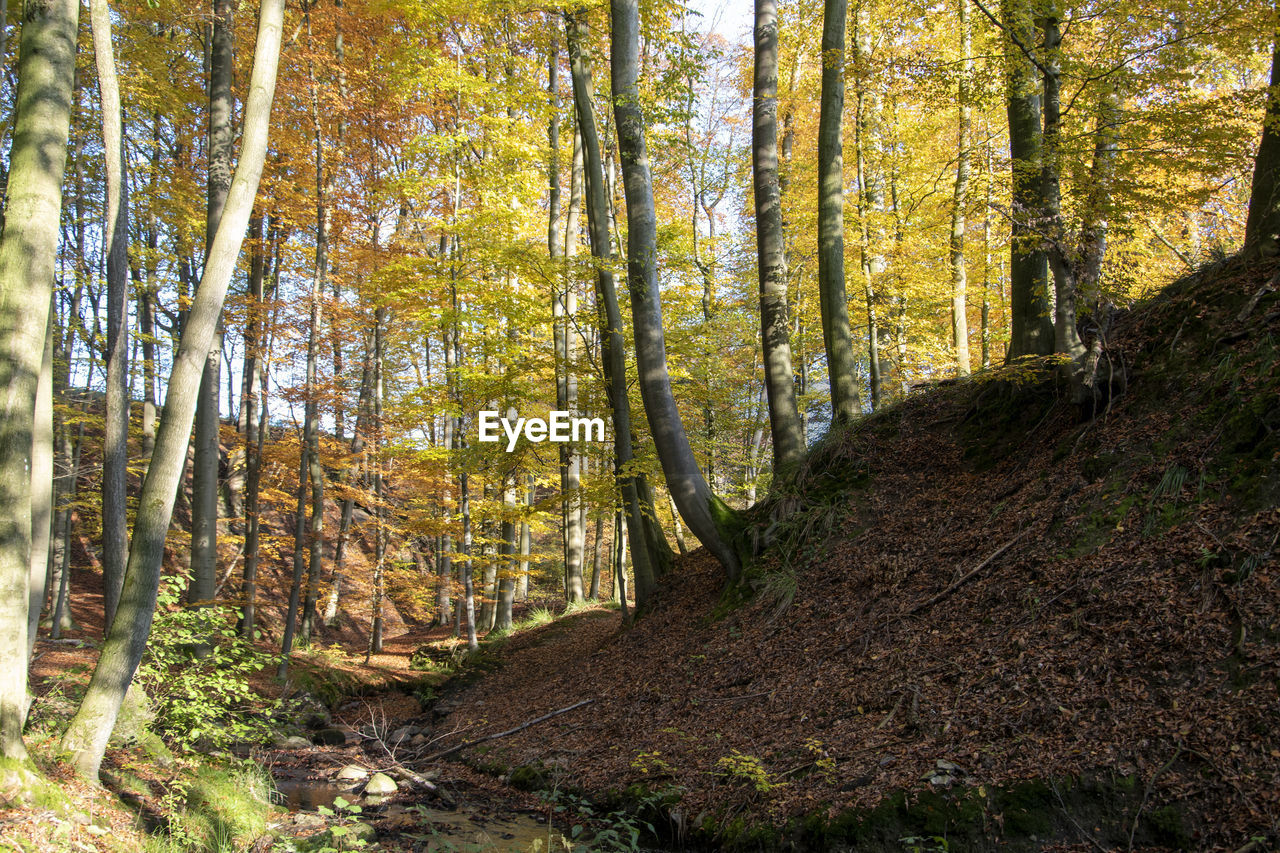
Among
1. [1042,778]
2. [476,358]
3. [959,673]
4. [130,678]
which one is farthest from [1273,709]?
[476,358]

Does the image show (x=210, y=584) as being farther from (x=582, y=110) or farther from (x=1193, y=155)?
(x=1193, y=155)

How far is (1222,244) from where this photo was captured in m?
6.52

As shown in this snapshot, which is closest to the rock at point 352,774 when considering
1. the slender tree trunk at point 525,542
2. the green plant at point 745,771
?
the green plant at point 745,771

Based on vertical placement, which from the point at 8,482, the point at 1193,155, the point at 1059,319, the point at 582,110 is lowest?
the point at 8,482

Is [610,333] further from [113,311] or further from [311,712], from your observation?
[311,712]

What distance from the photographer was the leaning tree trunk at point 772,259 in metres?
8.77

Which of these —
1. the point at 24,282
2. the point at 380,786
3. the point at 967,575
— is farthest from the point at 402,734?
the point at 967,575

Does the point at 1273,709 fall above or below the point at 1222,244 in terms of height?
below

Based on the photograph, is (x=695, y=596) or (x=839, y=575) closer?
(x=839, y=575)

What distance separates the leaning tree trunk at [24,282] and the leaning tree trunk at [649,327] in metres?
5.89

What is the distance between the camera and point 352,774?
279 inches

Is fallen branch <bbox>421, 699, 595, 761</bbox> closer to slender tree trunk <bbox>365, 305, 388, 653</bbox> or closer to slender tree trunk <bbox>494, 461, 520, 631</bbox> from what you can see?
slender tree trunk <bbox>494, 461, 520, 631</bbox>

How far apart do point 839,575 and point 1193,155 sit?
187 inches

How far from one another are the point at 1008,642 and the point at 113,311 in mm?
7457
